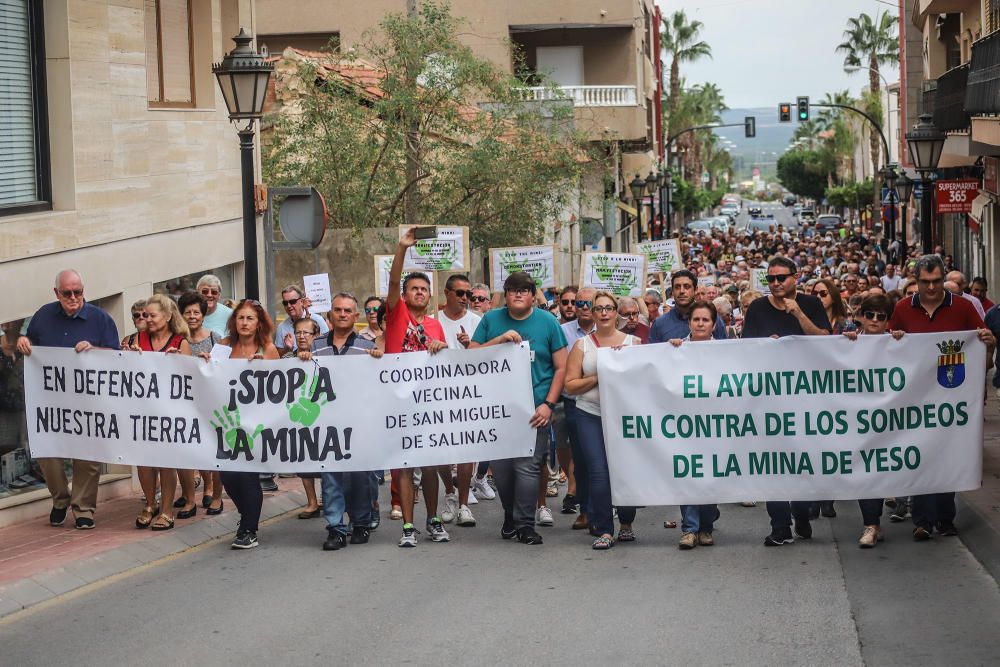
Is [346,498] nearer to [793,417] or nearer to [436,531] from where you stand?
[436,531]

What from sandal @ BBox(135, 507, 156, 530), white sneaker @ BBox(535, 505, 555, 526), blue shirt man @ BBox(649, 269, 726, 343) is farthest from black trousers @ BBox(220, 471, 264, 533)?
blue shirt man @ BBox(649, 269, 726, 343)

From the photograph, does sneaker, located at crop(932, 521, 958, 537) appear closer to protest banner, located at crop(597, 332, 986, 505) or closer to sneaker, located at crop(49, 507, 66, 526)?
protest banner, located at crop(597, 332, 986, 505)

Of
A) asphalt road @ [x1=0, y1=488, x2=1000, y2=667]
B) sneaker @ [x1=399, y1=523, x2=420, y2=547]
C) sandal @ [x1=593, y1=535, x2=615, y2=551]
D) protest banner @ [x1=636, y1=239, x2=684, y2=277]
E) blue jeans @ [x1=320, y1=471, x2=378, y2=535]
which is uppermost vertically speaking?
protest banner @ [x1=636, y1=239, x2=684, y2=277]

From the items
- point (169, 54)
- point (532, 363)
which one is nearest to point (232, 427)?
point (532, 363)

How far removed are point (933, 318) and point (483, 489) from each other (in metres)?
4.35

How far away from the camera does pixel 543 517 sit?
10984mm

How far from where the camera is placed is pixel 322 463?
33.0 ft

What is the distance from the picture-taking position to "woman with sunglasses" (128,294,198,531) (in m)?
10.7

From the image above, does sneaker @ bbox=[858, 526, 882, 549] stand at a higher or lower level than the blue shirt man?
lower

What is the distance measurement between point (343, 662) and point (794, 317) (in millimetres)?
4555

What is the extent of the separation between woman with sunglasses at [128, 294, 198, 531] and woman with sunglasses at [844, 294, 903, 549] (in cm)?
492

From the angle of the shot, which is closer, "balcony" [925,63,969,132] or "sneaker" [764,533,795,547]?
"sneaker" [764,533,795,547]

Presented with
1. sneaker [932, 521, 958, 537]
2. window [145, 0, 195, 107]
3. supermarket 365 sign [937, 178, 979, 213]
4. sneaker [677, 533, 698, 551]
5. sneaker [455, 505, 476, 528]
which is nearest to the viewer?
sneaker [677, 533, 698, 551]

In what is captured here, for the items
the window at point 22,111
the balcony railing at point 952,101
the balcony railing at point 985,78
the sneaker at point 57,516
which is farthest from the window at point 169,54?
the balcony railing at point 952,101
